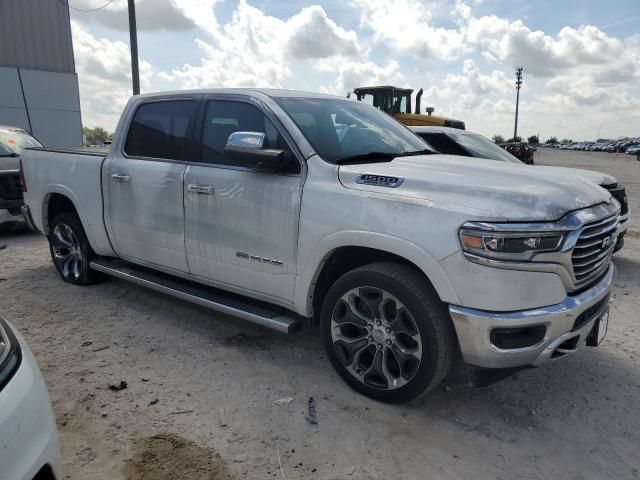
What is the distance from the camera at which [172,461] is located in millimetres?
2658

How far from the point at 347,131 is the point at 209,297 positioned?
1633mm

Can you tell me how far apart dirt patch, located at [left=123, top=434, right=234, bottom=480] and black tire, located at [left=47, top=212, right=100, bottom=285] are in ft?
9.65

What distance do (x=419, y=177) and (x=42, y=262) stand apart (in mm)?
5404

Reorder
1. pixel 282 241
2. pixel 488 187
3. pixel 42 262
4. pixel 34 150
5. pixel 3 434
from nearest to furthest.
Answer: pixel 3 434, pixel 488 187, pixel 282 241, pixel 34 150, pixel 42 262

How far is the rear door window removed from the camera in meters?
4.13

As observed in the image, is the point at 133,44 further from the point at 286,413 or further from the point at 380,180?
the point at 286,413

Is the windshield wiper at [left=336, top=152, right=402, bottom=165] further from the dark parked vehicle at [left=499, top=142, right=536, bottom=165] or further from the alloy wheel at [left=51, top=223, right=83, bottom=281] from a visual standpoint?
the dark parked vehicle at [left=499, top=142, right=536, bottom=165]

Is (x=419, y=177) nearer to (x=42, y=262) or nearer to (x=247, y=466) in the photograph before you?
(x=247, y=466)

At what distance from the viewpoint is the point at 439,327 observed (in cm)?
282

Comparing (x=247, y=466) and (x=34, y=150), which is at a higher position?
(x=34, y=150)

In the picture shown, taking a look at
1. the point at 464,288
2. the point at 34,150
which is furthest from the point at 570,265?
the point at 34,150

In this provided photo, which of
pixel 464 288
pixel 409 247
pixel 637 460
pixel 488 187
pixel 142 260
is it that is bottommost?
pixel 637 460

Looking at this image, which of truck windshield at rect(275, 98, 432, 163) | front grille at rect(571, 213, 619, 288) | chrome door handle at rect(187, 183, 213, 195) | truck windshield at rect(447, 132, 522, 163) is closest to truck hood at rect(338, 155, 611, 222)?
front grille at rect(571, 213, 619, 288)

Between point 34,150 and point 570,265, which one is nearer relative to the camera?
point 570,265
